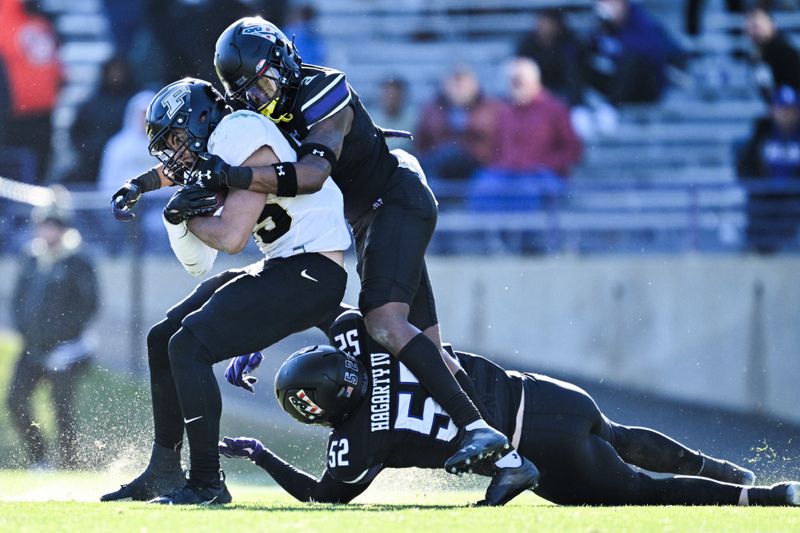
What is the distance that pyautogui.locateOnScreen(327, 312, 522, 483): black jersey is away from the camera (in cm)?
576

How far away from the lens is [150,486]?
617cm

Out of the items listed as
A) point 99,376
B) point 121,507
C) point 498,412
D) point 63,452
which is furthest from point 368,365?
point 99,376

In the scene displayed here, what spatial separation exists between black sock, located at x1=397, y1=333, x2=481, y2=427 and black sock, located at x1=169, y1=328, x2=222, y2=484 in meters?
0.83

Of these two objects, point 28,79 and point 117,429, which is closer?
point 117,429

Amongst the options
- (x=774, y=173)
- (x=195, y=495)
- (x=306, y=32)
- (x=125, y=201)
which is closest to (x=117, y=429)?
(x=125, y=201)

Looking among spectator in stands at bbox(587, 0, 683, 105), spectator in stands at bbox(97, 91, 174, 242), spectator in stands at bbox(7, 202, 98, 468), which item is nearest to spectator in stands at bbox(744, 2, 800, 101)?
spectator in stands at bbox(587, 0, 683, 105)

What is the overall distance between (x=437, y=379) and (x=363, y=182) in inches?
46.7

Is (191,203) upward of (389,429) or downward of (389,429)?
upward

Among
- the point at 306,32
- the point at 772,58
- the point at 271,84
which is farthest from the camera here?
the point at 772,58

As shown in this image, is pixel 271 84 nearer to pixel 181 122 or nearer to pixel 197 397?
pixel 181 122

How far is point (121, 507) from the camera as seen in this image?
5.67m

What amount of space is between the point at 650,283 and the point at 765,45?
11.3ft

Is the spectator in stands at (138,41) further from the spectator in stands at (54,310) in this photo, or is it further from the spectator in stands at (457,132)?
the spectator in stands at (457,132)

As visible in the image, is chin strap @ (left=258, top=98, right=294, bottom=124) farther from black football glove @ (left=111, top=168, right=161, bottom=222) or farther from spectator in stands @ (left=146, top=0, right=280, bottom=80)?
spectator in stands @ (left=146, top=0, right=280, bottom=80)
